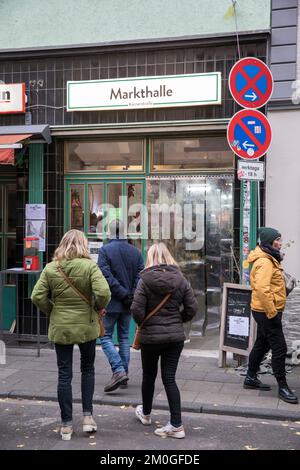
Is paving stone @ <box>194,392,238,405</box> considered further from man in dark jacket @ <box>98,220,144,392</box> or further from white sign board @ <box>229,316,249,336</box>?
white sign board @ <box>229,316,249,336</box>

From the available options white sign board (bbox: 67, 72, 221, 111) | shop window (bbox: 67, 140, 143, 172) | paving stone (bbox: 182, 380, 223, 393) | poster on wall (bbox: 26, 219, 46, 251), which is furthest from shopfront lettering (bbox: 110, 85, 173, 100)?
paving stone (bbox: 182, 380, 223, 393)

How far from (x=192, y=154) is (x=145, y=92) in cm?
113

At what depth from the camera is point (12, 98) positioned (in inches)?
350

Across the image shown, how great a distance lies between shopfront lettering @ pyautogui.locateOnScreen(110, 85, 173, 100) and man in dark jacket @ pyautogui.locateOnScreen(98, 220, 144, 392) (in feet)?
8.32

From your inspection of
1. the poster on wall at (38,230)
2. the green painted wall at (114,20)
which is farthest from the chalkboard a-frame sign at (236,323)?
the green painted wall at (114,20)

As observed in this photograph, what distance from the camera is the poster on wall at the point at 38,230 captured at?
29.1 feet

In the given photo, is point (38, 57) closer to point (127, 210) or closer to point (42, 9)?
point (42, 9)

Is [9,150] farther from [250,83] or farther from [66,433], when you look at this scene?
[66,433]

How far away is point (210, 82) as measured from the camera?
810 cm

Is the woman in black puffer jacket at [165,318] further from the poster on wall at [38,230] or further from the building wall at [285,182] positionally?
the poster on wall at [38,230]

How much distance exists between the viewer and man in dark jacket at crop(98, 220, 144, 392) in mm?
6371

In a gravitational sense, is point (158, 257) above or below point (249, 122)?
below

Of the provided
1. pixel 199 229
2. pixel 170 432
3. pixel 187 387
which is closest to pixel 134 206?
pixel 199 229

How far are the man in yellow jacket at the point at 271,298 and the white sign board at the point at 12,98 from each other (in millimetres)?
4533
